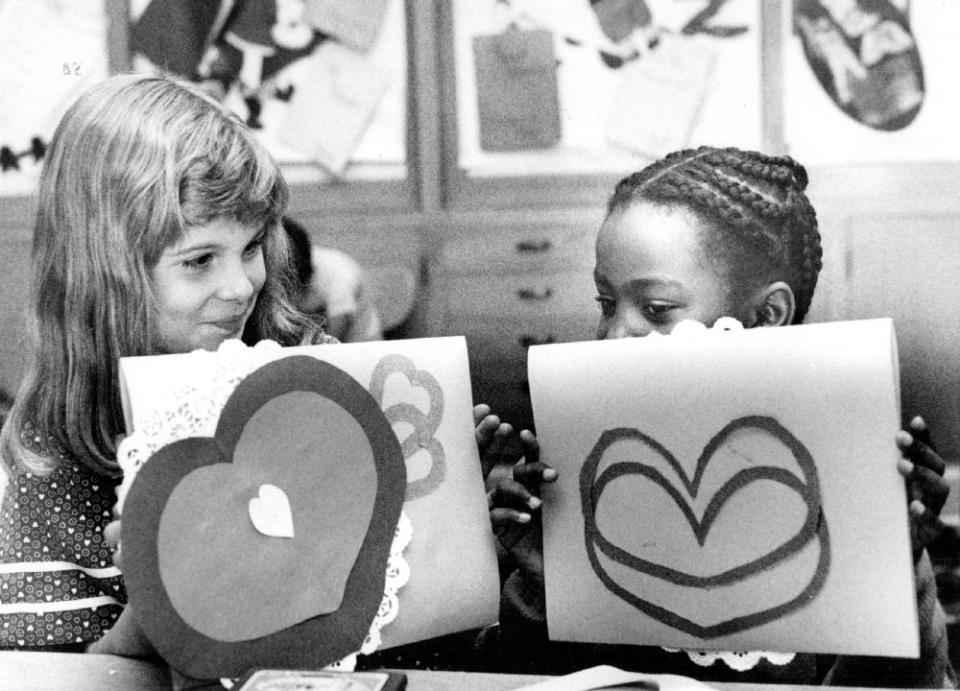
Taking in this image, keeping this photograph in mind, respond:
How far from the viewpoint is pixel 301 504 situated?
575 mm

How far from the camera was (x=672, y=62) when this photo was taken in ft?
3.08

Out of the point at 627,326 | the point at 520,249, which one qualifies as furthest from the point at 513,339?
the point at 627,326

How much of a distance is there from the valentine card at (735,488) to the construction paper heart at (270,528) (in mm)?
122

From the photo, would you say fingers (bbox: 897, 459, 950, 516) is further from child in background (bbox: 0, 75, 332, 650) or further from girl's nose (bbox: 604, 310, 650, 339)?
child in background (bbox: 0, 75, 332, 650)

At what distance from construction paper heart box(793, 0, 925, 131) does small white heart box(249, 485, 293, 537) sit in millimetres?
665

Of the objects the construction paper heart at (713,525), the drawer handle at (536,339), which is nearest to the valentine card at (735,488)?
the construction paper heart at (713,525)

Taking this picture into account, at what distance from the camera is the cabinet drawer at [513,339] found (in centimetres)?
95

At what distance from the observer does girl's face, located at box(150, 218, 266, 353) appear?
758 millimetres

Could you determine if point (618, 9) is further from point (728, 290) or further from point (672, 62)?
point (728, 290)

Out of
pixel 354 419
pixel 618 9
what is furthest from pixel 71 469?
pixel 618 9

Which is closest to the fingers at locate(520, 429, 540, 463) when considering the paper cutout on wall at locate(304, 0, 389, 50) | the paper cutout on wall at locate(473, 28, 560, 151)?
the paper cutout on wall at locate(473, 28, 560, 151)

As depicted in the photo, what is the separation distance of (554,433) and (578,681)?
0.52 feet

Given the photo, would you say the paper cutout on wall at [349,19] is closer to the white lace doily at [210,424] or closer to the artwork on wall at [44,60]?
the artwork on wall at [44,60]

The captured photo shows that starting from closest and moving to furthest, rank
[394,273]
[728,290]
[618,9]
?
[728,290] < [618,9] < [394,273]
